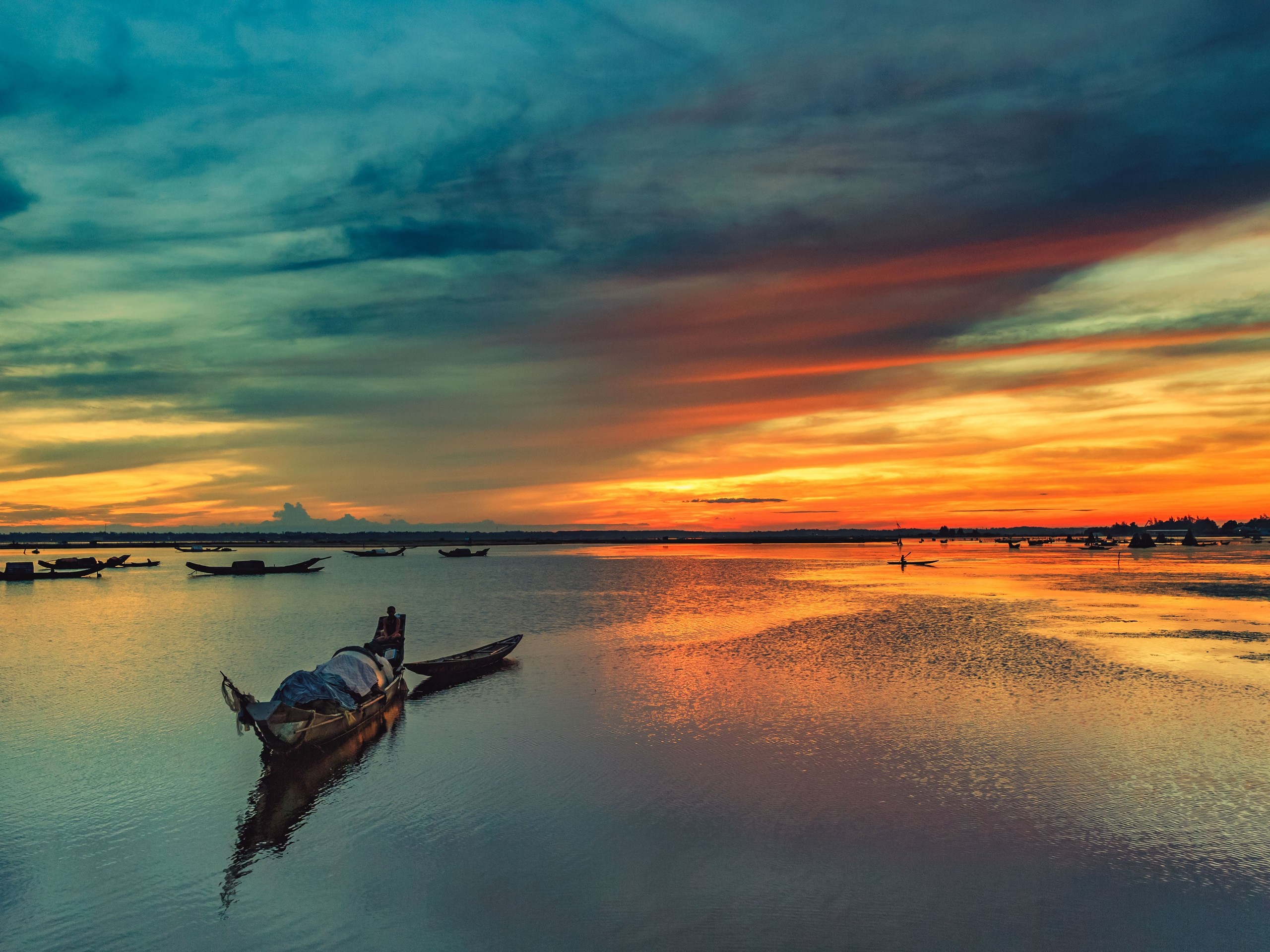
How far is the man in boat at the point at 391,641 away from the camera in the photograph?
24.4m

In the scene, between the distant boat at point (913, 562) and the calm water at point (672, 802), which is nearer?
the calm water at point (672, 802)

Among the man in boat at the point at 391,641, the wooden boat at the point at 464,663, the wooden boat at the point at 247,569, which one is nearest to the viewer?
the wooden boat at the point at 464,663

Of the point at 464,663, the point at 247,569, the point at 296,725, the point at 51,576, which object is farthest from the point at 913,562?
the point at 51,576

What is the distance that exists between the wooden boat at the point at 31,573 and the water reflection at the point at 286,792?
256ft

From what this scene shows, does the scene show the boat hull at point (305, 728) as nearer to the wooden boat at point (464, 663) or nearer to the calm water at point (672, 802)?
the calm water at point (672, 802)

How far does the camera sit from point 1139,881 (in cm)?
996

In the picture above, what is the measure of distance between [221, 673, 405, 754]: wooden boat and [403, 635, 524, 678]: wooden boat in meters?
6.11

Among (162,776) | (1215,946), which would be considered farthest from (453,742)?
(1215,946)

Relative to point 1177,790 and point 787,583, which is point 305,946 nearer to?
point 1177,790

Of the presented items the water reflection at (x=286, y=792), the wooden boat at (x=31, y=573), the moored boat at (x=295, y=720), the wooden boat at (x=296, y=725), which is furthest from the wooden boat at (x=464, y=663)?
the wooden boat at (x=31, y=573)

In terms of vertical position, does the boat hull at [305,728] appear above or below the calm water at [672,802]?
above

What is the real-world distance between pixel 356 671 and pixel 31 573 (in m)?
78.4

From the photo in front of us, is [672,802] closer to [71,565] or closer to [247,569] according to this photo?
[247,569]

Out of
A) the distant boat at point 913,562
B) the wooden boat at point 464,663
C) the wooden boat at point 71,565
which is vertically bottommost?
the wooden boat at point 464,663
